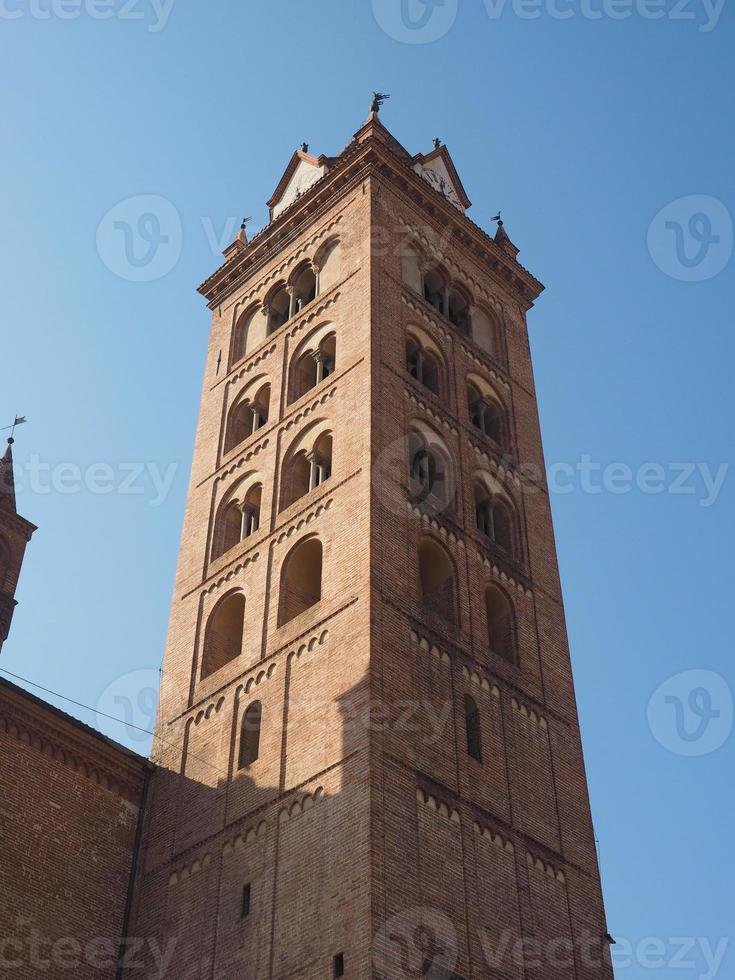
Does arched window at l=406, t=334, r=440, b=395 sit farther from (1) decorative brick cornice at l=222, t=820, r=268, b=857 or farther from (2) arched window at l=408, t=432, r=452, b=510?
(1) decorative brick cornice at l=222, t=820, r=268, b=857

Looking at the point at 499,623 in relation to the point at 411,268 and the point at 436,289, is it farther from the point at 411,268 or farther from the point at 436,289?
the point at 436,289

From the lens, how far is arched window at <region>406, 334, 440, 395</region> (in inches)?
1161

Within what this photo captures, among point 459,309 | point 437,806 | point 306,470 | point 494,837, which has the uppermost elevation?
point 459,309

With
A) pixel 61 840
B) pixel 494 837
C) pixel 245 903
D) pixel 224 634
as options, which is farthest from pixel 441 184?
pixel 245 903

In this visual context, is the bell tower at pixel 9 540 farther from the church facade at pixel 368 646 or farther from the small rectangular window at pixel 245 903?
the small rectangular window at pixel 245 903

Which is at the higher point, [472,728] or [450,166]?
[450,166]

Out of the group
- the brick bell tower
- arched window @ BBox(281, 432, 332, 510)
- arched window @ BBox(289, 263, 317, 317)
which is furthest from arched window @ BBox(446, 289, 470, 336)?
arched window @ BBox(281, 432, 332, 510)

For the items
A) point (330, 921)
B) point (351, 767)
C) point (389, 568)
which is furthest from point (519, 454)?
point (330, 921)

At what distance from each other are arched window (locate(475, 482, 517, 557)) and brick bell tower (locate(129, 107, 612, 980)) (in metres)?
0.10

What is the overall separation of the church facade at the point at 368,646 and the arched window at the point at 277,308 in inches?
5.2

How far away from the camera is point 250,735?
909 inches

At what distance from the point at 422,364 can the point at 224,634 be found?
8018 mm

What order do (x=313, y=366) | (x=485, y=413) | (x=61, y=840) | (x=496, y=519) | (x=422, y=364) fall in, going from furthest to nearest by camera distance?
(x=485, y=413) < (x=313, y=366) < (x=422, y=364) < (x=496, y=519) < (x=61, y=840)

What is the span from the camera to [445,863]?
19.8 metres
